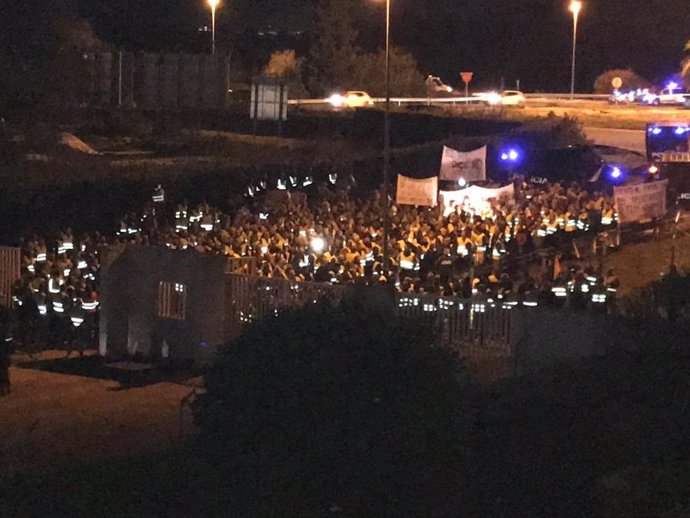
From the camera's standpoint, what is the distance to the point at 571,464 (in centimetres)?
927

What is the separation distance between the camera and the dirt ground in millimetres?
11812

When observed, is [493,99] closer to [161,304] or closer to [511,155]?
[511,155]

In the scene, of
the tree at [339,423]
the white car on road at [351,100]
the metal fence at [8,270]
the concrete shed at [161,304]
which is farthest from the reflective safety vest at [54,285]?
the white car on road at [351,100]

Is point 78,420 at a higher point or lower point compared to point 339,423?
lower

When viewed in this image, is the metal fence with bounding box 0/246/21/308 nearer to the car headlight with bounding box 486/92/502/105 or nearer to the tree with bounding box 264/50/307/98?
the car headlight with bounding box 486/92/502/105

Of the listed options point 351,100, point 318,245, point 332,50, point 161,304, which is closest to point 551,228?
point 318,245

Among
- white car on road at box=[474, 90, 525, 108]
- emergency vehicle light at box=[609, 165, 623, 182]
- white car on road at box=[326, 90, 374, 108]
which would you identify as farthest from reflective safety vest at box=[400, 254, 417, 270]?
white car on road at box=[474, 90, 525, 108]

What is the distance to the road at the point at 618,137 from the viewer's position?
40.7m

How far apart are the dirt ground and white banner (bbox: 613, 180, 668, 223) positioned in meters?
9.63

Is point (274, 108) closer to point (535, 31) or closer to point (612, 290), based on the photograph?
point (612, 290)

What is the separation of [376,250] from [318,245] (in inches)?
37.1

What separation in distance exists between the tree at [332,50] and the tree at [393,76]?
66 cm

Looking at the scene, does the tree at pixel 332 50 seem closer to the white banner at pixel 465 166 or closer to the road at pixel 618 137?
the road at pixel 618 137

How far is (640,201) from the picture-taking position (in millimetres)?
23234
